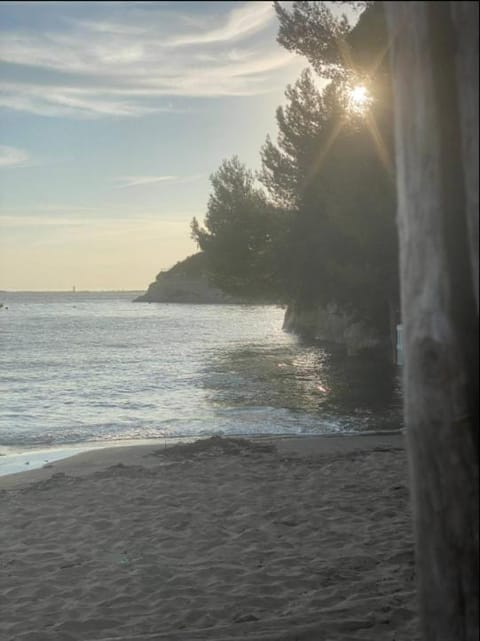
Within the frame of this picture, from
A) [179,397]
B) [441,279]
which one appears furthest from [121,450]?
[441,279]

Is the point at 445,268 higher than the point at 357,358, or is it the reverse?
the point at 445,268

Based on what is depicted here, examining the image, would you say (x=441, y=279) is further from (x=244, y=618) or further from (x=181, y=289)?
(x=181, y=289)

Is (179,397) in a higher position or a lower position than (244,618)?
lower

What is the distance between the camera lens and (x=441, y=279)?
6.57 feet

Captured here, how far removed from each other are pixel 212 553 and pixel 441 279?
4.24m

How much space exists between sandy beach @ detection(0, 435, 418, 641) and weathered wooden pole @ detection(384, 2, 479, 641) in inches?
78.5

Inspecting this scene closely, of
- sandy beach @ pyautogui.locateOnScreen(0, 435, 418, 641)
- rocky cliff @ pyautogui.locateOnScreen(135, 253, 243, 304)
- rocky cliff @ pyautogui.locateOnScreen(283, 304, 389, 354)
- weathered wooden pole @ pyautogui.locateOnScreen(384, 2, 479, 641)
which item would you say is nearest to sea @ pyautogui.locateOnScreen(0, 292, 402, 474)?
rocky cliff @ pyautogui.locateOnScreen(283, 304, 389, 354)

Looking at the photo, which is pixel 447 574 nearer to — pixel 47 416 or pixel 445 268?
pixel 445 268

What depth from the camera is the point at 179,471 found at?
9258mm

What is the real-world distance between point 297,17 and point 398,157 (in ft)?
47.3

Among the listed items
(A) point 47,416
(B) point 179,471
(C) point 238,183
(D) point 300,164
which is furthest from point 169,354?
(B) point 179,471

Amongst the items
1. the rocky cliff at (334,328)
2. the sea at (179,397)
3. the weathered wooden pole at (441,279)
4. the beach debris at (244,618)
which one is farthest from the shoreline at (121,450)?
the rocky cliff at (334,328)

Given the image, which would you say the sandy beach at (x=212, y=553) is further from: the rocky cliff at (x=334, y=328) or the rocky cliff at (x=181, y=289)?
the rocky cliff at (x=181, y=289)

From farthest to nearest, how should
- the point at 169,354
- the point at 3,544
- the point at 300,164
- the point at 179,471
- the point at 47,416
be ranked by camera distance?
the point at 169,354 → the point at 300,164 → the point at 47,416 → the point at 179,471 → the point at 3,544
